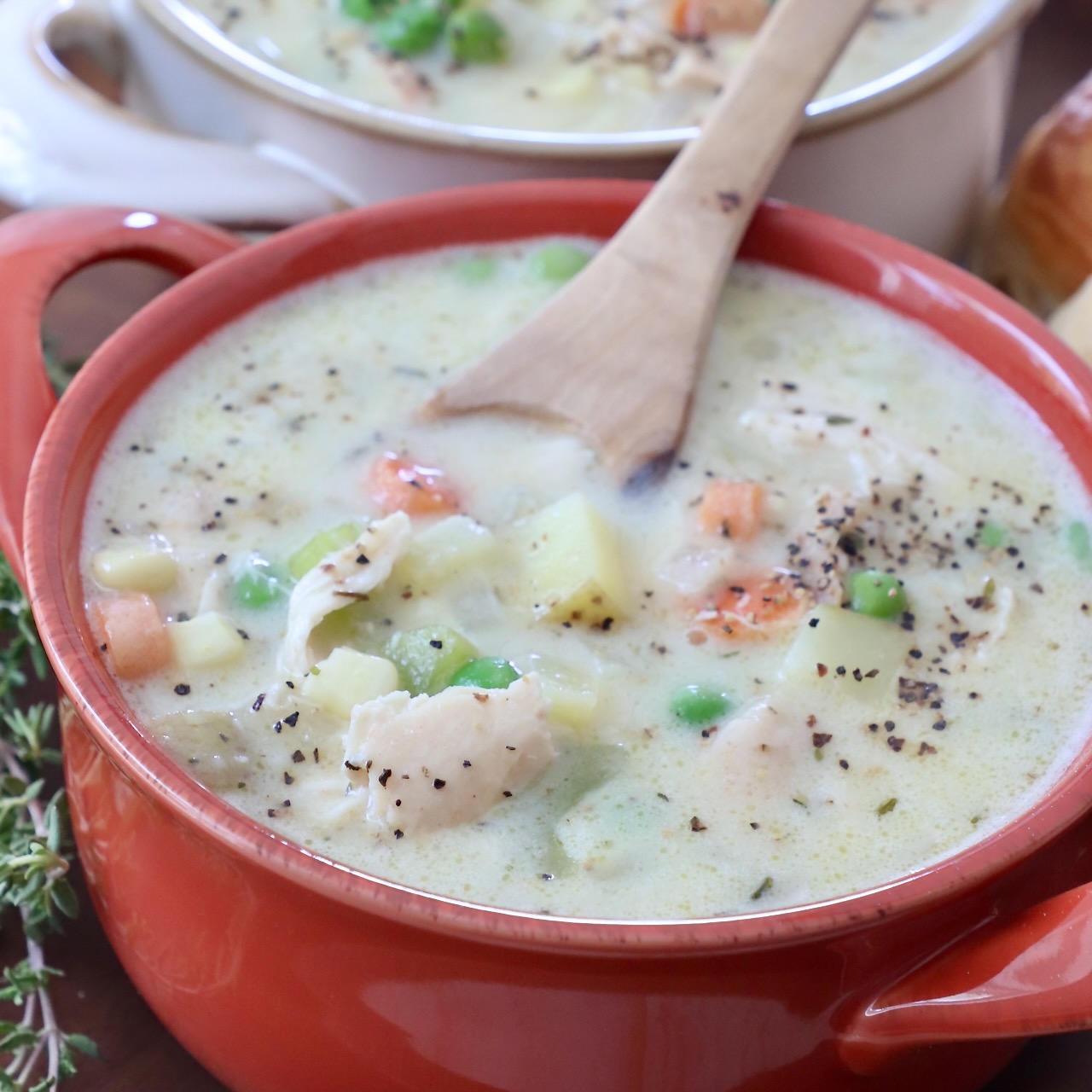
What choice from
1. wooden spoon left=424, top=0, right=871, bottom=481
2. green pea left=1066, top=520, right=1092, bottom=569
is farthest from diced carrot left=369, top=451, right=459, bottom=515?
green pea left=1066, top=520, right=1092, bottom=569

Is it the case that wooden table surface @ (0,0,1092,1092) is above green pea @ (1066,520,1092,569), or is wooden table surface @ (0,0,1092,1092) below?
below

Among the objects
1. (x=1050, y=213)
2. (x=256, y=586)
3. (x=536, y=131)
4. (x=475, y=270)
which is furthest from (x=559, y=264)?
(x=1050, y=213)

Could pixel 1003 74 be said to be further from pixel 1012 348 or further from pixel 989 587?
pixel 989 587

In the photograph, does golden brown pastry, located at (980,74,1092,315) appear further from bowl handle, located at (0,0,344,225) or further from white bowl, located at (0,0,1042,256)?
bowl handle, located at (0,0,344,225)

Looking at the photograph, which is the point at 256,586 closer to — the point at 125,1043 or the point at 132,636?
the point at 132,636

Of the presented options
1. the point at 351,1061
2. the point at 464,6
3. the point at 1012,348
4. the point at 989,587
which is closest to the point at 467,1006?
the point at 351,1061

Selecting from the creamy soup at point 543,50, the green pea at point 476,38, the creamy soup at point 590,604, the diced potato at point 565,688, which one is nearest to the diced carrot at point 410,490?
the creamy soup at point 590,604
